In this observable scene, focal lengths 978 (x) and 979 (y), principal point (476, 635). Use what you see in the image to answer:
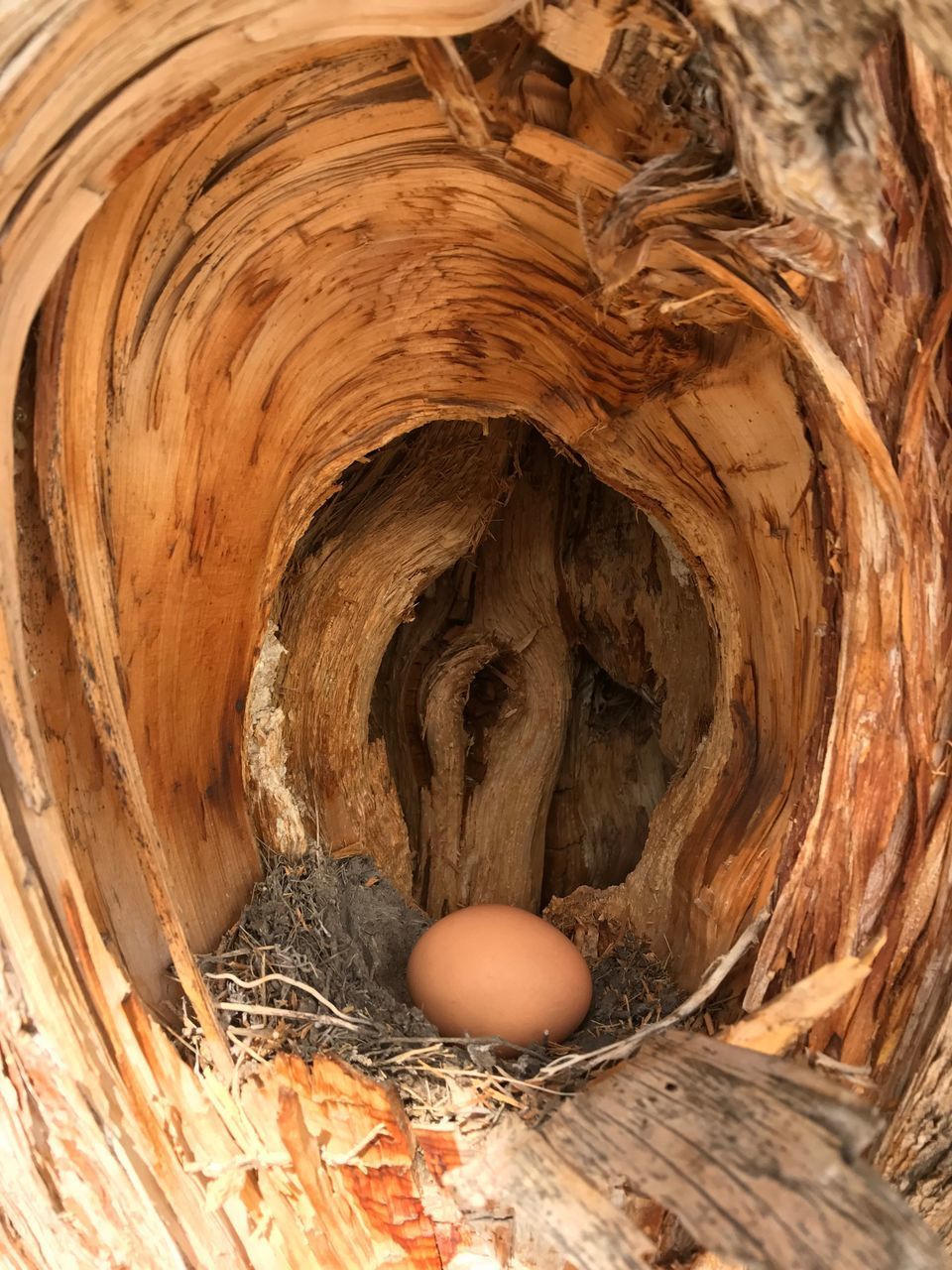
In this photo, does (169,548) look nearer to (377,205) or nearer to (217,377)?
(217,377)

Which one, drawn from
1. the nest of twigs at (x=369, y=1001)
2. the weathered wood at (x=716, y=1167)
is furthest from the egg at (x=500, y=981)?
the weathered wood at (x=716, y=1167)

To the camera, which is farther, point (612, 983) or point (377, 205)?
point (612, 983)

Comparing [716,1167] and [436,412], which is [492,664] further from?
[716,1167]

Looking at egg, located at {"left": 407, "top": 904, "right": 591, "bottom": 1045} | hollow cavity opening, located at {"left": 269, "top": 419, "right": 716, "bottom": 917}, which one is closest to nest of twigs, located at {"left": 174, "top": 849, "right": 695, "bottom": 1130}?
egg, located at {"left": 407, "top": 904, "right": 591, "bottom": 1045}

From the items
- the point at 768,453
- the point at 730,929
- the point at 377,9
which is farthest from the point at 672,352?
the point at 730,929

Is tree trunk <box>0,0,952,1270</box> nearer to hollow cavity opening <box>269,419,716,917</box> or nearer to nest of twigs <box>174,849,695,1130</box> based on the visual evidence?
nest of twigs <box>174,849,695,1130</box>

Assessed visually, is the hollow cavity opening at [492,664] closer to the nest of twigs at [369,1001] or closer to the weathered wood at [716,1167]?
the nest of twigs at [369,1001]
